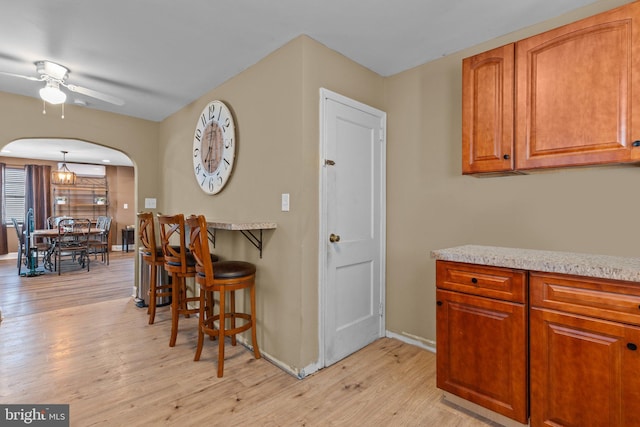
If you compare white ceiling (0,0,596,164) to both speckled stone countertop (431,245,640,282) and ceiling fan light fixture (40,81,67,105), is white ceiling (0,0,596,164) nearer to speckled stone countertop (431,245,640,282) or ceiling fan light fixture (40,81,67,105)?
ceiling fan light fixture (40,81,67,105)

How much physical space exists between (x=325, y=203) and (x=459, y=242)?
106 centimetres

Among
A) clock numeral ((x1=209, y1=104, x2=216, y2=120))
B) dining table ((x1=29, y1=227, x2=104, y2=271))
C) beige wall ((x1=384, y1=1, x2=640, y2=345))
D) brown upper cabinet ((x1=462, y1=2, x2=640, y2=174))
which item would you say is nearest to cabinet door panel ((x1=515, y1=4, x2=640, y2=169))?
brown upper cabinet ((x1=462, y1=2, x2=640, y2=174))

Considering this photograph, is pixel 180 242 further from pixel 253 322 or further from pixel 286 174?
pixel 286 174

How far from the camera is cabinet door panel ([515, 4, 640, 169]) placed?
1.51 metres

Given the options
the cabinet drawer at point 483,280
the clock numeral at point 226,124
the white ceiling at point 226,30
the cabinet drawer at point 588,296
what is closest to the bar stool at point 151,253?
the clock numeral at point 226,124

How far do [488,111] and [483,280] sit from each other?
39.9 inches

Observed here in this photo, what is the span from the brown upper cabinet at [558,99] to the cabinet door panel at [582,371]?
0.82m

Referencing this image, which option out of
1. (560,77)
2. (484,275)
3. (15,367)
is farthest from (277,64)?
(15,367)

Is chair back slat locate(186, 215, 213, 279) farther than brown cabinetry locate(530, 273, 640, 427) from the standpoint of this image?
Yes

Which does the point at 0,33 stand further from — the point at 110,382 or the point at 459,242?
the point at 459,242

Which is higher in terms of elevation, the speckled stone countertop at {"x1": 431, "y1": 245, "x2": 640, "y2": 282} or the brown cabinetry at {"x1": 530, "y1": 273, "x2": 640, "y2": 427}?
the speckled stone countertop at {"x1": 431, "y1": 245, "x2": 640, "y2": 282}

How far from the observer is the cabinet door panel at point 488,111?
1.84m

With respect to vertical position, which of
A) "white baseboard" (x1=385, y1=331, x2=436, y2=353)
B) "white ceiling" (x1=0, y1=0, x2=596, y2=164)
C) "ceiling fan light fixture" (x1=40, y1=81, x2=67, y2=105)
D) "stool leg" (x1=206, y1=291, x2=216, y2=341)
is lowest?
"white baseboard" (x1=385, y1=331, x2=436, y2=353)

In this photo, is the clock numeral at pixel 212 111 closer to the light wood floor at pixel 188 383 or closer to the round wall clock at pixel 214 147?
the round wall clock at pixel 214 147
